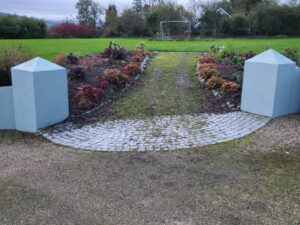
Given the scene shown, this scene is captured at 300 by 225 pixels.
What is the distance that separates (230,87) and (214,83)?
0.71m

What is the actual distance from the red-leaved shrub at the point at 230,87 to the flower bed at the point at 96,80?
2.99 meters

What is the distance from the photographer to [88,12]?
1586 inches

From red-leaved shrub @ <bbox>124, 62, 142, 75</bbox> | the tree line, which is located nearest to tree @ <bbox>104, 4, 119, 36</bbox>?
the tree line

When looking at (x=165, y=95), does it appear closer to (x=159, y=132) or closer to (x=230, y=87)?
(x=230, y=87)

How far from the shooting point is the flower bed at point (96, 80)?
7.40 m

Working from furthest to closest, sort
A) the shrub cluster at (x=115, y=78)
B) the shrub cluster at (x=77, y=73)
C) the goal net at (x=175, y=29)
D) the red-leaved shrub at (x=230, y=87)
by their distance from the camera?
the goal net at (x=175, y=29)
the shrub cluster at (x=115, y=78)
the shrub cluster at (x=77, y=73)
the red-leaved shrub at (x=230, y=87)

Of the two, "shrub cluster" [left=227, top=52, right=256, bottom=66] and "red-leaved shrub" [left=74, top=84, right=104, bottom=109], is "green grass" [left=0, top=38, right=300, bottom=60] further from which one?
"red-leaved shrub" [left=74, top=84, right=104, bottom=109]

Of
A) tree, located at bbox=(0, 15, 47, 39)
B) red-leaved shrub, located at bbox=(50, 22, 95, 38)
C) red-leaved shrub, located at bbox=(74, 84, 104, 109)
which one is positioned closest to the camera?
red-leaved shrub, located at bbox=(74, 84, 104, 109)

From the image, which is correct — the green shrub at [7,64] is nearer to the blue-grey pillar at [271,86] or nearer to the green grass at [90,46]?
the green grass at [90,46]

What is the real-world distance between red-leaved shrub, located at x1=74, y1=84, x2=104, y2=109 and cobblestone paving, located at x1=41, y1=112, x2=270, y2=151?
99 centimetres

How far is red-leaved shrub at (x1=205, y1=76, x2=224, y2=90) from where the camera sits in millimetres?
8734

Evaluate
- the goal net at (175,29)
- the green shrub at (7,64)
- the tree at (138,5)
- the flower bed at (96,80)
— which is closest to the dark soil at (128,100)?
Result: the flower bed at (96,80)

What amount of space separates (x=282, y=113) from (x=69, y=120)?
4.85 meters

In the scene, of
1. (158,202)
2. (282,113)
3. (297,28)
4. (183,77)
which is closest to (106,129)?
(158,202)
